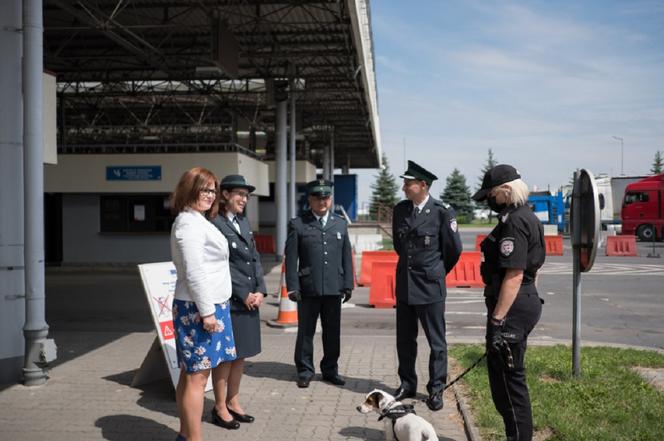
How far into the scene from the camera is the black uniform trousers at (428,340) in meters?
6.13

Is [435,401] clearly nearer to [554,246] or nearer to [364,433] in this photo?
[364,433]

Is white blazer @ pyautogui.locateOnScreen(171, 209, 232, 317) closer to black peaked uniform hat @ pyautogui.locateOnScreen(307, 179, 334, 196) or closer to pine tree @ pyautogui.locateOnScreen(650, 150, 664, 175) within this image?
black peaked uniform hat @ pyautogui.locateOnScreen(307, 179, 334, 196)

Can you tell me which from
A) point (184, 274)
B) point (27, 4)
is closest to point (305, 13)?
point (27, 4)

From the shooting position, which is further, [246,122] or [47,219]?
[246,122]

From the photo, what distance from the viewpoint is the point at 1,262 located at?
686 centimetres

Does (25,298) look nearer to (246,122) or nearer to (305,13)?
(305,13)

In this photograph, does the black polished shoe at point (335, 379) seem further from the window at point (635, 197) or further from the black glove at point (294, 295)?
the window at point (635, 197)

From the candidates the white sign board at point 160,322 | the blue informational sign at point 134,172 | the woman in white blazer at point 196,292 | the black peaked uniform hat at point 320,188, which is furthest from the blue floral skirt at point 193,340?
the blue informational sign at point 134,172

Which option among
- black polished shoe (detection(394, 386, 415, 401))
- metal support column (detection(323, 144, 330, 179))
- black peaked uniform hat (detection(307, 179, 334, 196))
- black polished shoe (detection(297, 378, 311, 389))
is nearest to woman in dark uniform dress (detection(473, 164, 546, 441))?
black polished shoe (detection(394, 386, 415, 401))

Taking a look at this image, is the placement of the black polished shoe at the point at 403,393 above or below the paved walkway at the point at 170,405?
above

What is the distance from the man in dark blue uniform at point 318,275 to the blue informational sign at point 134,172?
15.9 metres

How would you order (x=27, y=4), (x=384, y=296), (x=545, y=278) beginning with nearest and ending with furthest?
(x=27, y=4)
(x=384, y=296)
(x=545, y=278)

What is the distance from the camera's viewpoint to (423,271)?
20.3ft

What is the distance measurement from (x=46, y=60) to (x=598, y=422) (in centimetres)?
1992
